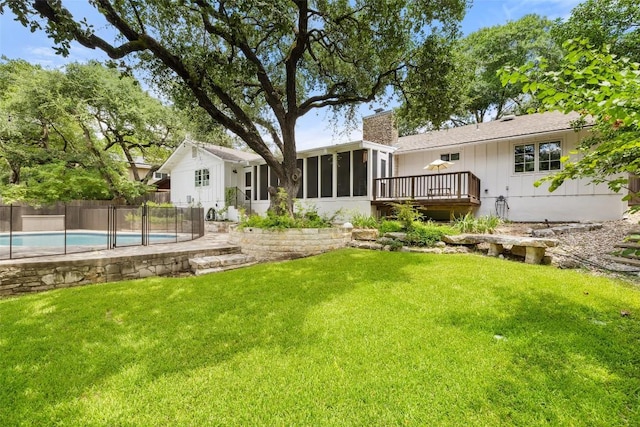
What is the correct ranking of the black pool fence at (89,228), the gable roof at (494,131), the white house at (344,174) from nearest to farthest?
the black pool fence at (89,228) < the gable roof at (494,131) < the white house at (344,174)

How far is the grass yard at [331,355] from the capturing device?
218 centimetres

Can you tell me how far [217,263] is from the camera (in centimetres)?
725

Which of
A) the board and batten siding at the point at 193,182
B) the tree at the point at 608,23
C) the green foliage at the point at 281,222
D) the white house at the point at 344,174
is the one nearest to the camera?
the green foliage at the point at 281,222

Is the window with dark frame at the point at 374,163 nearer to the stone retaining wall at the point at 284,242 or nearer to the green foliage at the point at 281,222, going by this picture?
the green foliage at the point at 281,222

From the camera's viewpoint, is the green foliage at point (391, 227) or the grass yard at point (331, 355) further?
the green foliage at point (391, 227)

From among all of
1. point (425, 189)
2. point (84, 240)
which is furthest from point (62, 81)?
point (425, 189)

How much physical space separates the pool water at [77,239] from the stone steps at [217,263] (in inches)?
119

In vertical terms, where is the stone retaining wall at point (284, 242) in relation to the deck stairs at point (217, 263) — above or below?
above

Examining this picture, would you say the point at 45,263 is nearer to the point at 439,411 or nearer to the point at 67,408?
the point at 67,408

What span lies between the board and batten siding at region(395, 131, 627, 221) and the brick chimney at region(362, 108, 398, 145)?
153 centimetres

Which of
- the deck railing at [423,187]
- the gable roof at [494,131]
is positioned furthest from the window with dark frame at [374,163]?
the gable roof at [494,131]

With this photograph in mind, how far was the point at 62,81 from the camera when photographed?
53.0 feet

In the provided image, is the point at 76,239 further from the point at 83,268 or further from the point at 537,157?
the point at 537,157

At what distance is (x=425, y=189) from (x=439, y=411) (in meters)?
11.0
